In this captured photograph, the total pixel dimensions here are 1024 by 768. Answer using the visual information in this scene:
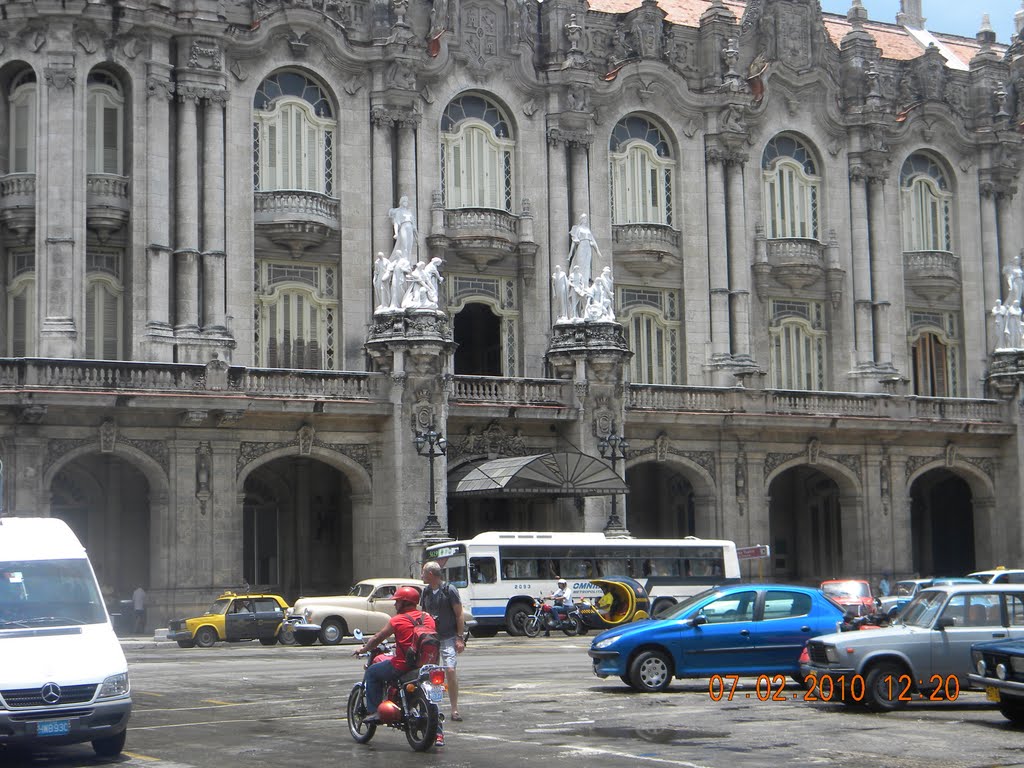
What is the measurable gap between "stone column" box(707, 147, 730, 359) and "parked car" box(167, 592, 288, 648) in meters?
19.3

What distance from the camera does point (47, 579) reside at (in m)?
16.8

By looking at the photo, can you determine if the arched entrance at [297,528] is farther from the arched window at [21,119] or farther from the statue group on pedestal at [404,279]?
the arched window at [21,119]

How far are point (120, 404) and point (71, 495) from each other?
17.5 ft

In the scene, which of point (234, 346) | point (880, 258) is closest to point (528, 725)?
point (234, 346)

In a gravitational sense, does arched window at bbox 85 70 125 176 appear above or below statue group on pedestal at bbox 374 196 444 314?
above

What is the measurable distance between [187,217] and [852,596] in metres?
20.6

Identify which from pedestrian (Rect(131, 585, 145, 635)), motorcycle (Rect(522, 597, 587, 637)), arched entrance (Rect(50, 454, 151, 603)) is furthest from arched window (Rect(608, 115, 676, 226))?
pedestrian (Rect(131, 585, 145, 635))

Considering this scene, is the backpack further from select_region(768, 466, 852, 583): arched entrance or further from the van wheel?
select_region(768, 466, 852, 583): arched entrance

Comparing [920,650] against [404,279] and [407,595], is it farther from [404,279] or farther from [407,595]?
[404,279]

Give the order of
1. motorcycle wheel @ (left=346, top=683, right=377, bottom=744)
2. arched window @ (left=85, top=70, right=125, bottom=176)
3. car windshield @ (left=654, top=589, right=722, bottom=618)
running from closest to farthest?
motorcycle wheel @ (left=346, top=683, right=377, bottom=744)
car windshield @ (left=654, top=589, right=722, bottom=618)
arched window @ (left=85, top=70, right=125, bottom=176)

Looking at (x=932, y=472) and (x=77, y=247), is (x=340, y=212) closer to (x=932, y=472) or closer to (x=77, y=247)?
A: (x=77, y=247)

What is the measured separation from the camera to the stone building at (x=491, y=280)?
42.4 metres

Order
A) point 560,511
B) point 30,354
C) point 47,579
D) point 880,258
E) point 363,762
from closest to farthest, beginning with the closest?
point 363,762
point 47,579
point 30,354
point 560,511
point 880,258

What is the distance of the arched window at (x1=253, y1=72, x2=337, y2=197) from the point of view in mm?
45812
